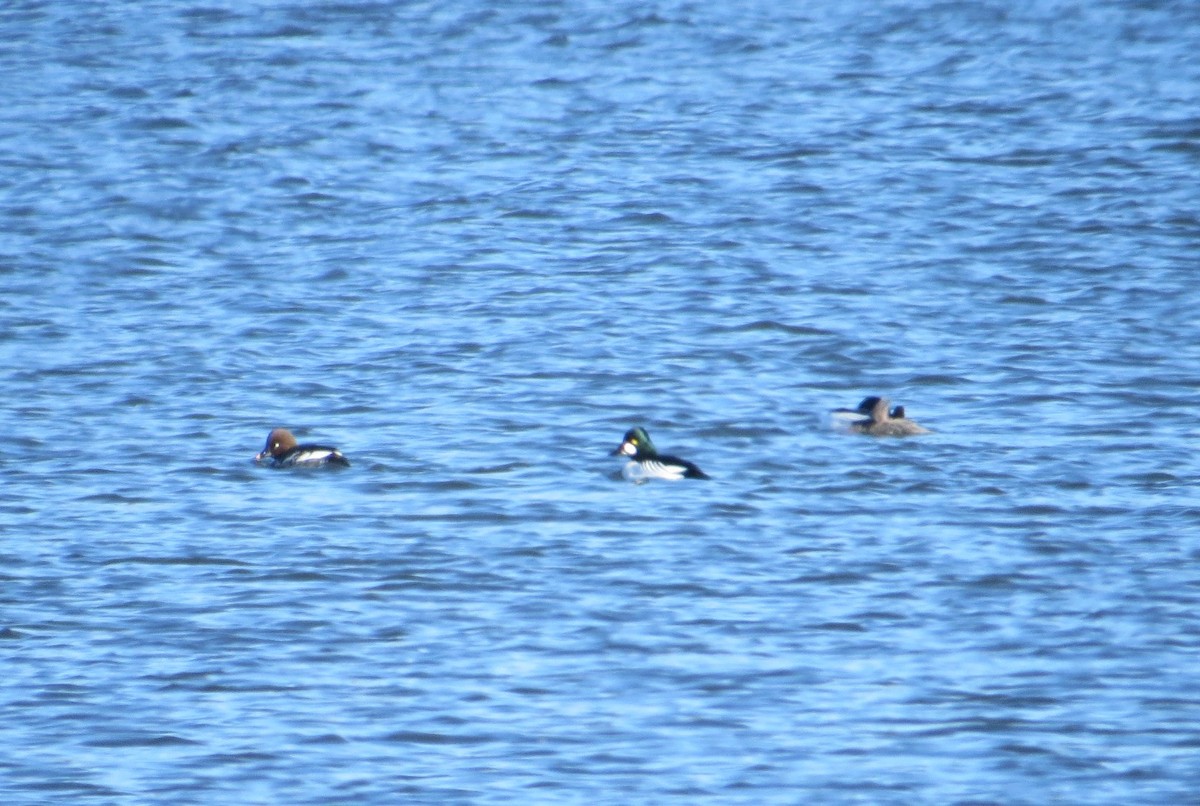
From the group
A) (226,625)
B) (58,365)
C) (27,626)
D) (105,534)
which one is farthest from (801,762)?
(58,365)

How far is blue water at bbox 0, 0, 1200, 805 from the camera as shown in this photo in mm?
8641

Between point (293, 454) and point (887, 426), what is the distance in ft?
13.1

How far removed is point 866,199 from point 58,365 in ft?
30.4

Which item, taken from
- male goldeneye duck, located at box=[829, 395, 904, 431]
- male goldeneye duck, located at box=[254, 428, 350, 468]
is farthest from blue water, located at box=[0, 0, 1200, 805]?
male goldeneye duck, located at box=[829, 395, 904, 431]

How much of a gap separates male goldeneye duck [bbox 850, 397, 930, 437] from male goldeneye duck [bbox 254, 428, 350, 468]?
11.4 ft

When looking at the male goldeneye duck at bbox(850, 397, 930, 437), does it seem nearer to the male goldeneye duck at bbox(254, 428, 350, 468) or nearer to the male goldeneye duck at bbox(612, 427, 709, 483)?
the male goldeneye duck at bbox(612, 427, 709, 483)

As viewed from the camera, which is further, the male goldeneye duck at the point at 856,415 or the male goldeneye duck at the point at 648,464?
the male goldeneye duck at the point at 856,415

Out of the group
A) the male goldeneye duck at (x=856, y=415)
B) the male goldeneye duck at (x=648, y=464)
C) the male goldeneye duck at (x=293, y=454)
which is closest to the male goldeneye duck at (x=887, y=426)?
the male goldeneye duck at (x=856, y=415)

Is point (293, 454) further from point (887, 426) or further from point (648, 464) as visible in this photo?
point (887, 426)

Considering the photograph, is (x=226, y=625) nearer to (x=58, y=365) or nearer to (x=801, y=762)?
(x=801, y=762)

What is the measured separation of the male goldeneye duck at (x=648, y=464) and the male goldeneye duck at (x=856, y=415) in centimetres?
144

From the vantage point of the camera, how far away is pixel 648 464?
12977mm

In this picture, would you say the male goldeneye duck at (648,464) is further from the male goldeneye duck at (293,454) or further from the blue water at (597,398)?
the male goldeneye duck at (293,454)

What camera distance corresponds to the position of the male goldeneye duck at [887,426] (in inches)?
551
